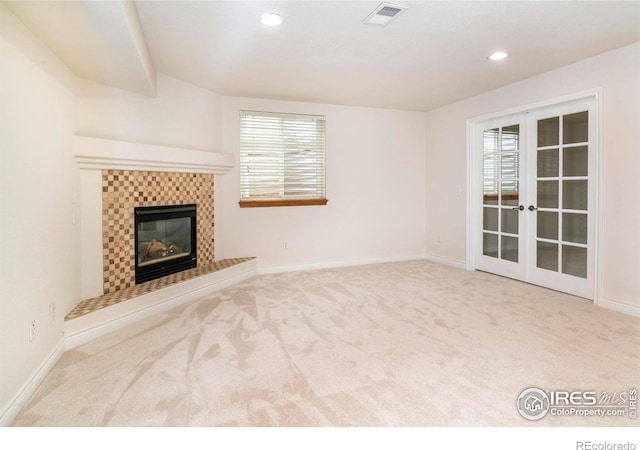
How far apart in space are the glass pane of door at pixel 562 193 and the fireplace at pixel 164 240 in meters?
4.07

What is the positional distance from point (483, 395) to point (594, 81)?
10.6 feet

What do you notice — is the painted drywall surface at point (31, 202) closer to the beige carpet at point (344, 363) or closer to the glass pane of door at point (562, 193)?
the beige carpet at point (344, 363)

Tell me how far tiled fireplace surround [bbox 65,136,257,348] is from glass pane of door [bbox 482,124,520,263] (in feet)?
11.8

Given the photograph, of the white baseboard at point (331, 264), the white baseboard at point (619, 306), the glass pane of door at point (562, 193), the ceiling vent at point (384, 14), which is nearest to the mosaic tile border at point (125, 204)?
the white baseboard at point (331, 264)

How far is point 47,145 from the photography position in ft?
7.80

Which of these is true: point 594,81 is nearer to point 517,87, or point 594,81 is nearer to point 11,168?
point 517,87

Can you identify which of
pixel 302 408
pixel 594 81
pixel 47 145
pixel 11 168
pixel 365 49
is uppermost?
pixel 365 49

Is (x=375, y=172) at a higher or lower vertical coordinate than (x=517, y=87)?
lower

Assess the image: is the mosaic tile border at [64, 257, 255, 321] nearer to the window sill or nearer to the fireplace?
the fireplace

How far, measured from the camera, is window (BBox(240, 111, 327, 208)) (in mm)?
4742

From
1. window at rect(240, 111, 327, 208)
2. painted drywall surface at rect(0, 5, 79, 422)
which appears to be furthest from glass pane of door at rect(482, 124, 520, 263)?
painted drywall surface at rect(0, 5, 79, 422)

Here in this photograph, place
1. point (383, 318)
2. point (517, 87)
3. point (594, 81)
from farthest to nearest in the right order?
point (517, 87) < point (594, 81) < point (383, 318)

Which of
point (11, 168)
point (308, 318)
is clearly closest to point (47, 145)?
point (11, 168)

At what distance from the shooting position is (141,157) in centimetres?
338
